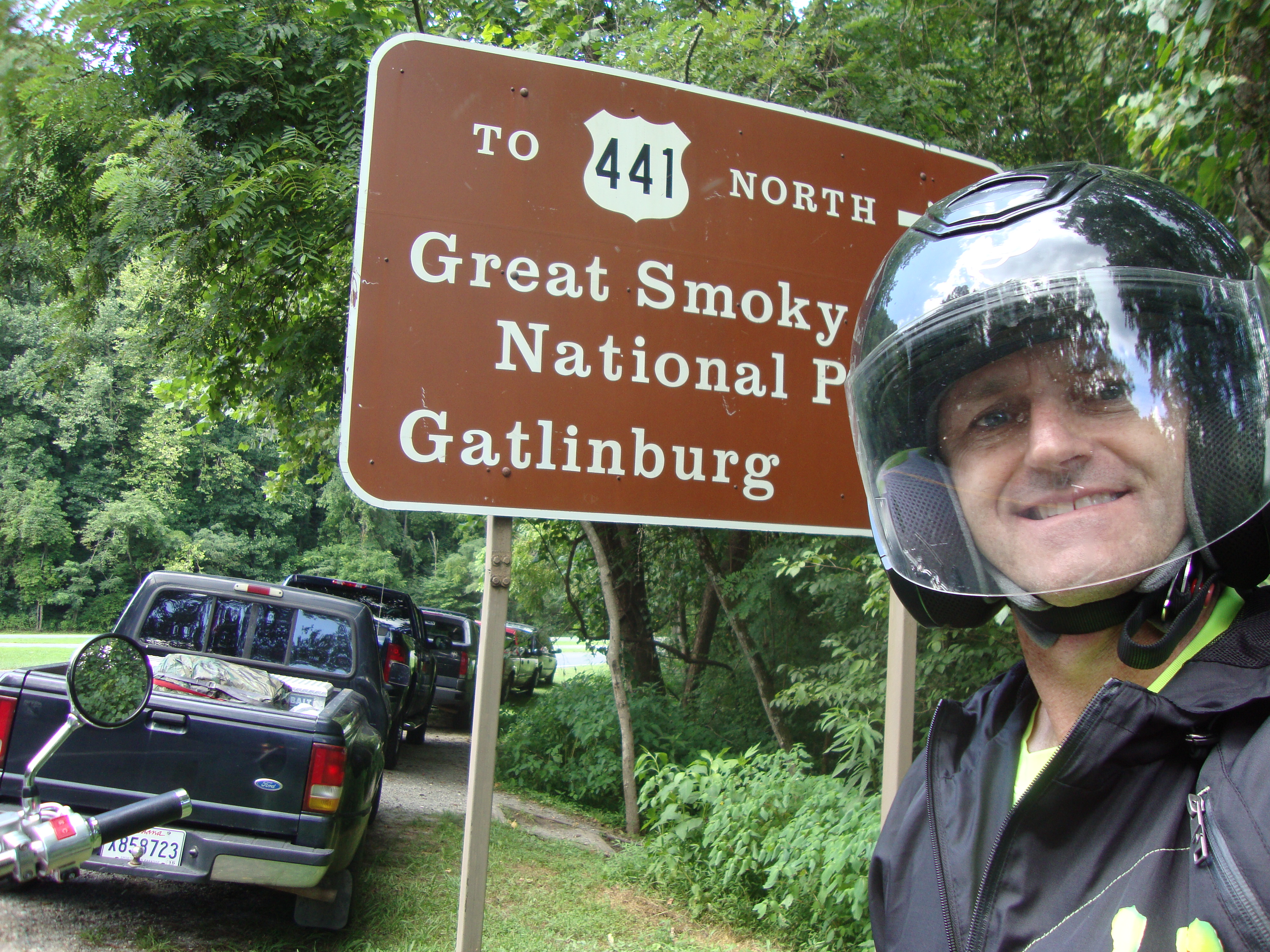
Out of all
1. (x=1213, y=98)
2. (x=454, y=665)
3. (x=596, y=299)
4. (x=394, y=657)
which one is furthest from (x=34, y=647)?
(x=1213, y=98)

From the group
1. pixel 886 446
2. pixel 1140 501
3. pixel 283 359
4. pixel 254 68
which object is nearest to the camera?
pixel 1140 501

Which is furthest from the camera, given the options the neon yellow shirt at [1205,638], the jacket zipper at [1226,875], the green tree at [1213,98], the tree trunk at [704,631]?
the tree trunk at [704,631]

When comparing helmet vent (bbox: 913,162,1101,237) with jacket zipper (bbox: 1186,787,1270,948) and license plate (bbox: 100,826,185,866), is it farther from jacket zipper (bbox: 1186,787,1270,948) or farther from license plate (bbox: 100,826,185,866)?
license plate (bbox: 100,826,185,866)

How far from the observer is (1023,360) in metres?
1.22

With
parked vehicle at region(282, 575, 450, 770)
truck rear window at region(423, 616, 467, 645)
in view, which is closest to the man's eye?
parked vehicle at region(282, 575, 450, 770)

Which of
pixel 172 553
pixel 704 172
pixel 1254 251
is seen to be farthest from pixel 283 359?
pixel 172 553

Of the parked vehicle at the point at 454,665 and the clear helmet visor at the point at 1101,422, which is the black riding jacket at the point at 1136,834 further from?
the parked vehicle at the point at 454,665

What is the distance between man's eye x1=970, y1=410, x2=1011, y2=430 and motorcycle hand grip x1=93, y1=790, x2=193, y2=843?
131cm

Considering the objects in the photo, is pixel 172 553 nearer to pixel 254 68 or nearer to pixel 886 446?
pixel 254 68

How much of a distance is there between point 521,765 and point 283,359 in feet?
13.4

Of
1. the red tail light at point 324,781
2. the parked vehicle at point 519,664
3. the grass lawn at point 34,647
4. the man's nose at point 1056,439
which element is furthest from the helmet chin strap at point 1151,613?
the grass lawn at point 34,647

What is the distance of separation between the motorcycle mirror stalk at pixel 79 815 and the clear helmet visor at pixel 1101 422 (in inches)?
51.1

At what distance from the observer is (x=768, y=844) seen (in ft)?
14.5

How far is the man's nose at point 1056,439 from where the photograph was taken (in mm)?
1124
